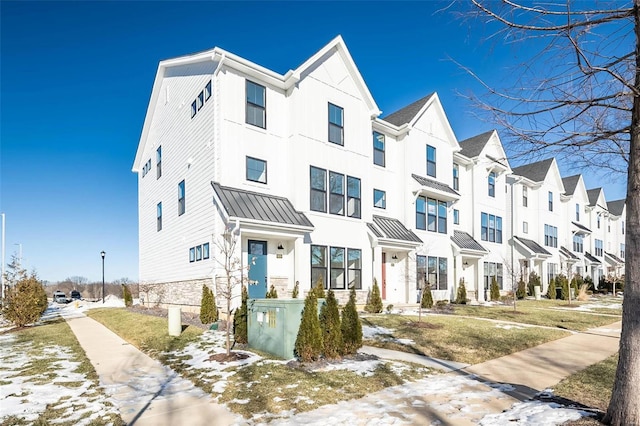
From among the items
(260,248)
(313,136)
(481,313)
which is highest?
(313,136)

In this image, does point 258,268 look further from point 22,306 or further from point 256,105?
point 22,306

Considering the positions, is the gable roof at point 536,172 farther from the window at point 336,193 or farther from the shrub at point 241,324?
the shrub at point 241,324

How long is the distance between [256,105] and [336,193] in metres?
4.83

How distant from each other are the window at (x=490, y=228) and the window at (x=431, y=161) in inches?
251

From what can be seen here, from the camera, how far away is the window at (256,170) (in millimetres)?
15023

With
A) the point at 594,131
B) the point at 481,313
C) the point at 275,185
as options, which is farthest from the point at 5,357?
the point at 481,313

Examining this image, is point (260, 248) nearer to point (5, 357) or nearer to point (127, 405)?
point (5, 357)

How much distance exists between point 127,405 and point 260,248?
9.02 metres

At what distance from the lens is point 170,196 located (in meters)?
19.2

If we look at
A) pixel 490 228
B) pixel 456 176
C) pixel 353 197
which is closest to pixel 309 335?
pixel 353 197

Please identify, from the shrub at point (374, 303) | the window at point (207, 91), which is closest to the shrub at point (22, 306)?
the window at point (207, 91)

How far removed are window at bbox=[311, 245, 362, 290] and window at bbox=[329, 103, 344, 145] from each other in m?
4.72

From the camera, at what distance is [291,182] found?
1593 cm

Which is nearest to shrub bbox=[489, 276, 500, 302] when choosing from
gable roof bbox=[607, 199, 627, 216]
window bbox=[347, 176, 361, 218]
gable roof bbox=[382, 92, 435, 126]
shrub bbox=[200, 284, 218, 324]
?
gable roof bbox=[382, 92, 435, 126]
